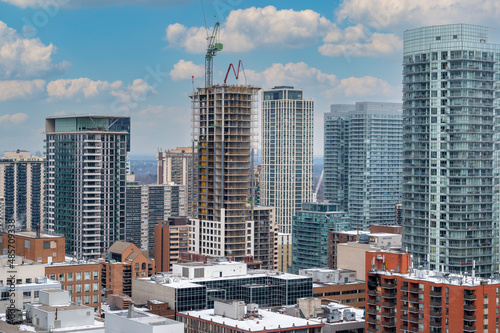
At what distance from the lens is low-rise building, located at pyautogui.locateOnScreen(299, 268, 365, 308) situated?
484ft

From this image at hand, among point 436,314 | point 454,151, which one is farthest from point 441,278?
point 454,151

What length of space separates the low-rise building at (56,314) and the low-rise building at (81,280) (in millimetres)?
26454

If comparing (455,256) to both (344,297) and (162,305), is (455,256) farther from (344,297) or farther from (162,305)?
(162,305)

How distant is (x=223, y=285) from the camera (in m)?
135

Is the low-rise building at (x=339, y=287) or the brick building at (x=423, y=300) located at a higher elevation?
the brick building at (x=423, y=300)

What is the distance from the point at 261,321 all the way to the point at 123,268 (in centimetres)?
6809

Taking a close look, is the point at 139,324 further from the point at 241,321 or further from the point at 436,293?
the point at 436,293

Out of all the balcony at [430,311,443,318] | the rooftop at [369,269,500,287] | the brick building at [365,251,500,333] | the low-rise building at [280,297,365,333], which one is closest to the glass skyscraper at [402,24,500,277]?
the low-rise building at [280,297,365,333]

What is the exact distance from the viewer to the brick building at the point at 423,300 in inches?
3845

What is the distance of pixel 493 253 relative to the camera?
151m

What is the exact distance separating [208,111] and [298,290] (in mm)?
49101

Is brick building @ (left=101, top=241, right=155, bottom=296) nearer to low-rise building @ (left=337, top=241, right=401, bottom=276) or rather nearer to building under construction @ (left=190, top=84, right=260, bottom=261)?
building under construction @ (left=190, top=84, right=260, bottom=261)

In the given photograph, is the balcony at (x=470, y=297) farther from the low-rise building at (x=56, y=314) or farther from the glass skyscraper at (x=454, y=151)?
the glass skyscraper at (x=454, y=151)

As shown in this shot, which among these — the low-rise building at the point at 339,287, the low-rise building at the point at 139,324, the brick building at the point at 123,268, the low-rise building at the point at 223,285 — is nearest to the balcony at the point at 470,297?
the low-rise building at the point at 139,324
